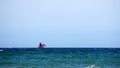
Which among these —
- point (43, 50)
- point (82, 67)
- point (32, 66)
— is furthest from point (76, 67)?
point (43, 50)

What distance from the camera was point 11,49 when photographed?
40.6m

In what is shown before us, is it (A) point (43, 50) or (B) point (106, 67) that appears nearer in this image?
(B) point (106, 67)

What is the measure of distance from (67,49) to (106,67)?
1893 cm

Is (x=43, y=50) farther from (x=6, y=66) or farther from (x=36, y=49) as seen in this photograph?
(x=6, y=66)

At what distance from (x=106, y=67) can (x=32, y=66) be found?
4.03m

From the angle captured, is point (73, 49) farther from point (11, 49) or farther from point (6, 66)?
point (6, 66)

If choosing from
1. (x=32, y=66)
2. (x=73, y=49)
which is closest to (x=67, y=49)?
(x=73, y=49)

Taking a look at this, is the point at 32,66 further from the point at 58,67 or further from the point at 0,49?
the point at 0,49

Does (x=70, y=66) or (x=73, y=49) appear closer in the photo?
(x=70, y=66)

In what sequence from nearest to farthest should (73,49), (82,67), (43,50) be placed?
(82,67) → (43,50) → (73,49)

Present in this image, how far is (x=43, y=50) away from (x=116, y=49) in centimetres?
701

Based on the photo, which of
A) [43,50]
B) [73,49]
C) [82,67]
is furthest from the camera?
[73,49]

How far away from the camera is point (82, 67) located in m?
22.4

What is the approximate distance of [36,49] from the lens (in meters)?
40.2
